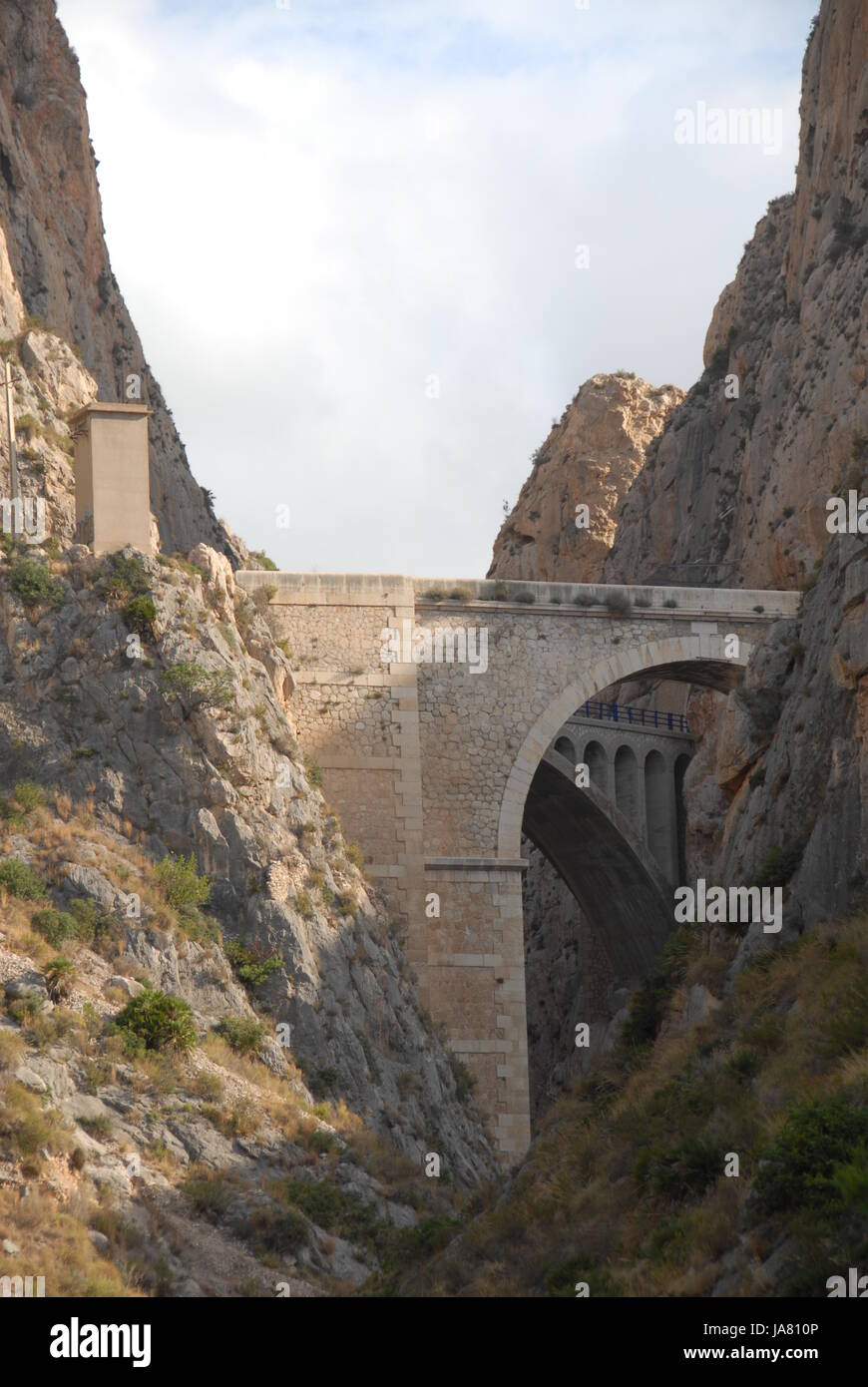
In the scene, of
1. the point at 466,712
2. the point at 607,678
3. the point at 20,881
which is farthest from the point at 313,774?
the point at 20,881

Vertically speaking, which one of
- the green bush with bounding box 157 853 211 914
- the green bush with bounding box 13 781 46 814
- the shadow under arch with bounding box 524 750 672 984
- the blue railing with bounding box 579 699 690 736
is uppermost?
the blue railing with bounding box 579 699 690 736

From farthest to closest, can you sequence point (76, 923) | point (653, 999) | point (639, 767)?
point (639, 767) → point (76, 923) → point (653, 999)

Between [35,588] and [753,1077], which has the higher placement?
[35,588]

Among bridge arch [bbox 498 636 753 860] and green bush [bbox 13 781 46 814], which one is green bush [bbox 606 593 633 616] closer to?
bridge arch [bbox 498 636 753 860]

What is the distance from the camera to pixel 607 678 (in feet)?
141

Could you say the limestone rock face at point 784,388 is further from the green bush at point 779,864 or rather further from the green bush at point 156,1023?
the green bush at point 156,1023

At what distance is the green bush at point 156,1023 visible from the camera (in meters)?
30.3

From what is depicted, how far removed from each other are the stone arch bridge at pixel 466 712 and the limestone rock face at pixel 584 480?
29.5 meters

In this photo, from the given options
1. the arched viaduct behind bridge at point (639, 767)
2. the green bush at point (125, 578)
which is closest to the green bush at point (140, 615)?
the green bush at point (125, 578)

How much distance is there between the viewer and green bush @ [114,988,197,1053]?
3027 centimetres

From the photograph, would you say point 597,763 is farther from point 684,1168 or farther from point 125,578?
point 684,1168

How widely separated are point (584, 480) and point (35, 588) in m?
42.4

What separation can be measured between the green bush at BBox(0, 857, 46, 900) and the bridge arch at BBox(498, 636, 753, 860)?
40.8ft

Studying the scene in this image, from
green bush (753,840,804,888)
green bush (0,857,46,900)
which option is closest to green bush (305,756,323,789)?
green bush (0,857,46,900)
